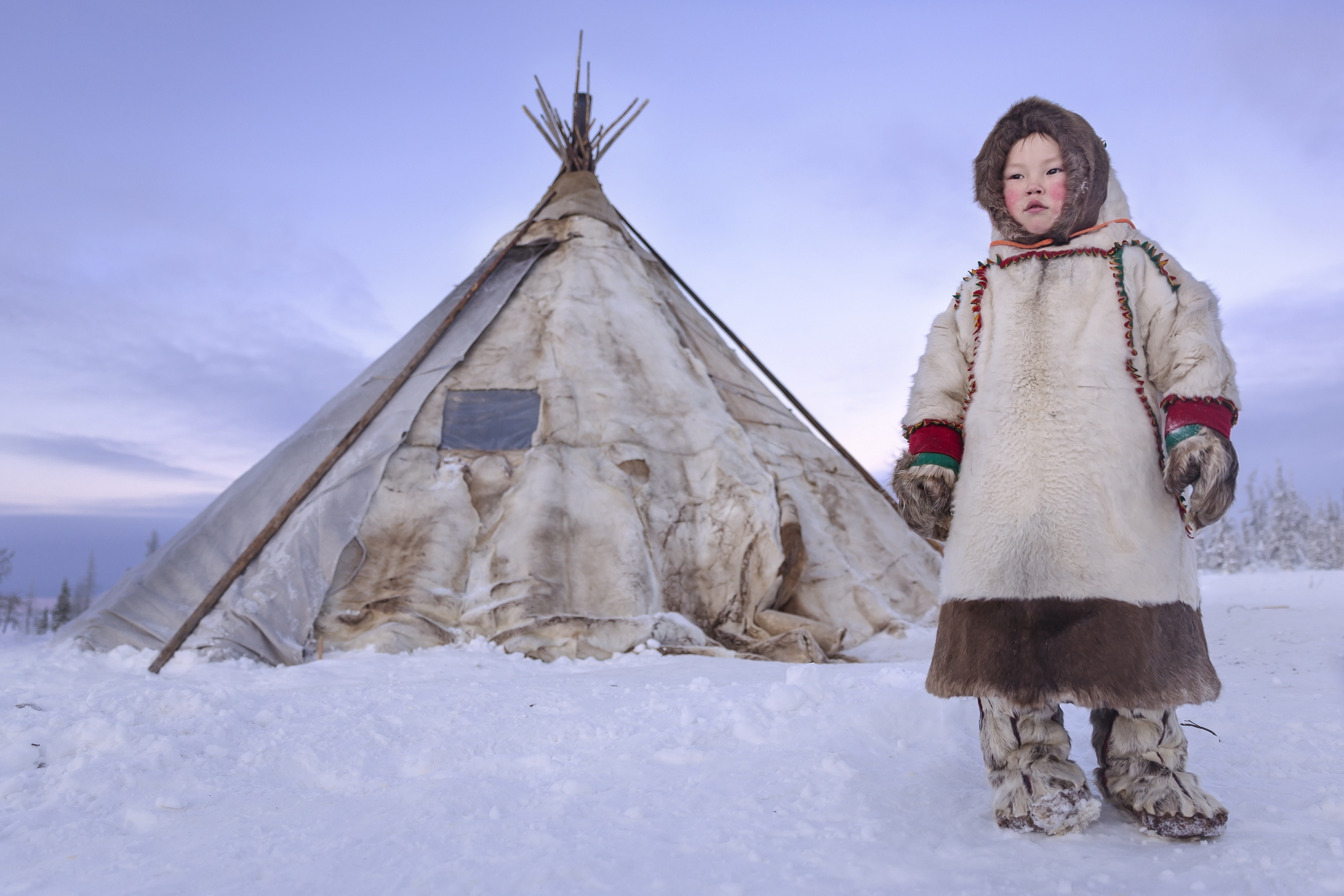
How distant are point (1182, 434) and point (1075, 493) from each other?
26cm

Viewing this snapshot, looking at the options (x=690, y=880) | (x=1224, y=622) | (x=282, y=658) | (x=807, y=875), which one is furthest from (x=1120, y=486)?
(x=1224, y=622)

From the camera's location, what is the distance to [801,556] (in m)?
5.29

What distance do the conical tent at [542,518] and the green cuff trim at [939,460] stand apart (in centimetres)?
260

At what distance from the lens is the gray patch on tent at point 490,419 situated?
519 cm

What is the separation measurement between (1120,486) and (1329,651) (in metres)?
3.49

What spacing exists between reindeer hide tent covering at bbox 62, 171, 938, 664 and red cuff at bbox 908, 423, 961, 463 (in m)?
2.65

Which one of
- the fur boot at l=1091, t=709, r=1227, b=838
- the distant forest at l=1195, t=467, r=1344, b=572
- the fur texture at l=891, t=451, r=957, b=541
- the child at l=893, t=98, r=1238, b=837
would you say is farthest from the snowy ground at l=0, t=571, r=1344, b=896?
the distant forest at l=1195, t=467, r=1344, b=572

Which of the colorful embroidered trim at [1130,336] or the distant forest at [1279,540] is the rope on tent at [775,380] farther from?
the distant forest at [1279,540]

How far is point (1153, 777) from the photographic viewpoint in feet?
5.90

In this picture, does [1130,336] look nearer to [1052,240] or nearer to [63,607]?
[1052,240]

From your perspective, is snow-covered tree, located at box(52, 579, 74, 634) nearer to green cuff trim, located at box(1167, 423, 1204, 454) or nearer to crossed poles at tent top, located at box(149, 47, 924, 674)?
crossed poles at tent top, located at box(149, 47, 924, 674)

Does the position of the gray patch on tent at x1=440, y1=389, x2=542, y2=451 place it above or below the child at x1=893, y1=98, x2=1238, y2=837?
above

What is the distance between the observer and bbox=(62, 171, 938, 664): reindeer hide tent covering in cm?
444

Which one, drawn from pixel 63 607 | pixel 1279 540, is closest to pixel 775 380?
pixel 63 607
